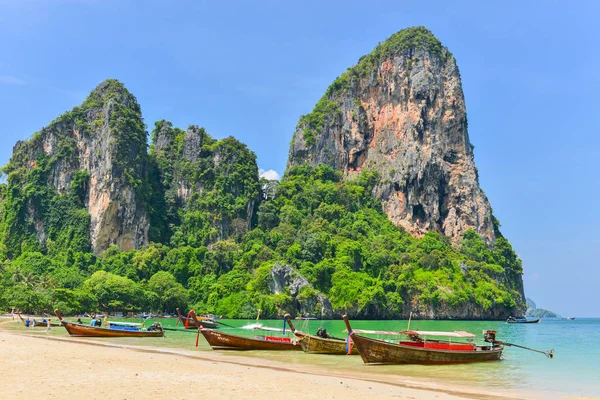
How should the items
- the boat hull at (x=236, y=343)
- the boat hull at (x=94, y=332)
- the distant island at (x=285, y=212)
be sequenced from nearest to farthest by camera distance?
the boat hull at (x=236, y=343) → the boat hull at (x=94, y=332) → the distant island at (x=285, y=212)

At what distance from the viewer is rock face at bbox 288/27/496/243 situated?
320 ft

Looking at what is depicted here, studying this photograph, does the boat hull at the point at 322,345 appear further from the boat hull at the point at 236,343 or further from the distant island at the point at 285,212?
the distant island at the point at 285,212

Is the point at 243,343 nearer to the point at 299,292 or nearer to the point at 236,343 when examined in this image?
the point at 236,343

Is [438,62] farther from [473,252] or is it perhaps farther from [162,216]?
[162,216]

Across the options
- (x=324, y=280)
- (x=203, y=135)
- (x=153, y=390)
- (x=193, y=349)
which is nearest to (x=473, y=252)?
(x=324, y=280)

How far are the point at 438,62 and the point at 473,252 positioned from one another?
36.2 metres

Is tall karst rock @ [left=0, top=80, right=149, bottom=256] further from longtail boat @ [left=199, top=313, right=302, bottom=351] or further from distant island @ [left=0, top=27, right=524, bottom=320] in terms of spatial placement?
longtail boat @ [left=199, top=313, right=302, bottom=351]

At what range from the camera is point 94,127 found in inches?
3583

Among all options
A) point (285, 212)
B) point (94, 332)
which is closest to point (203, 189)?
point (285, 212)

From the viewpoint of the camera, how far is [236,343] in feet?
93.0

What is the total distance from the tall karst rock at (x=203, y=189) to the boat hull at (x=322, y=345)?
65.9 metres

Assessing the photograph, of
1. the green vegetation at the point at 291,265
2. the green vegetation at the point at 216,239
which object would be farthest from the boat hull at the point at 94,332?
the green vegetation at the point at 216,239

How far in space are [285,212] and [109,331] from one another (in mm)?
61119

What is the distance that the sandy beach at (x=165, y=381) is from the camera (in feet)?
42.4
